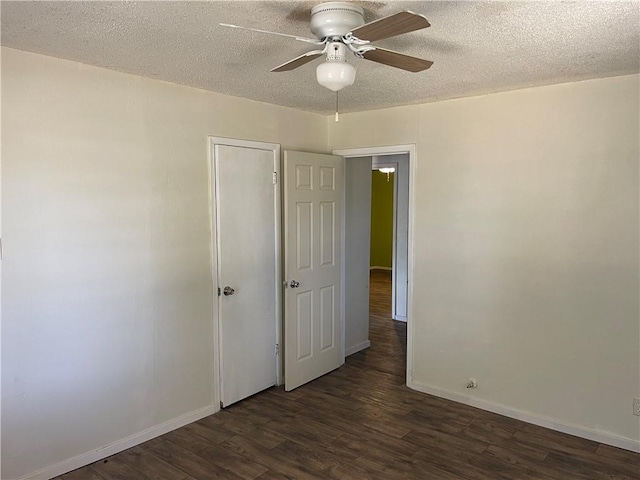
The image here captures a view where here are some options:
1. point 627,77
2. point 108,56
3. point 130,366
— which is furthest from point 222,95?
point 627,77

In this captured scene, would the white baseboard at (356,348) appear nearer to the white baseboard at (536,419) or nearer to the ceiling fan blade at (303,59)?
the white baseboard at (536,419)

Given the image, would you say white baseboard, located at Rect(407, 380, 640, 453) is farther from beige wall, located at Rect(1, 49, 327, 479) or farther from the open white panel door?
beige wall, located at Rect(1, 49, 327, 479)

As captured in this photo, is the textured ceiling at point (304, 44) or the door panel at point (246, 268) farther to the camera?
the door panel at point (246, 268)

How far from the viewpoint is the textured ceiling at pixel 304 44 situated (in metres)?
1.90

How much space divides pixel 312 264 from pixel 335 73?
2.34 meters

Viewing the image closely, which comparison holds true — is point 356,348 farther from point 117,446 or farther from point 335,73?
point 335,73

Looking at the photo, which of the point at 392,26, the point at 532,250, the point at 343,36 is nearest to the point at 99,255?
the point at 343,36

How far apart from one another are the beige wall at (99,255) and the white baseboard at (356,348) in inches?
67.3

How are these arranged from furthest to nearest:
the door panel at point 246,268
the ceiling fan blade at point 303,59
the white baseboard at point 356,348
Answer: the white baseboard at point 356,348 < the door panel at point 246,268 < the ceiling fan blade at point 303,59

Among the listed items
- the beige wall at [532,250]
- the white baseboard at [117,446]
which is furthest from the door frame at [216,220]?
the beige wall at [532,250]

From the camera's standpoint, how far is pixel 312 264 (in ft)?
13.5

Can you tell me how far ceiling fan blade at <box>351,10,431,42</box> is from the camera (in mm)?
1584

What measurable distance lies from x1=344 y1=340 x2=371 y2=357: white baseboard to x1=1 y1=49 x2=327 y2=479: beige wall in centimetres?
171

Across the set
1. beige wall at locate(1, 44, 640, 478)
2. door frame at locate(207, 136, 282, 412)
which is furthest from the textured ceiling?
door frame at locate(207, 136, 282, 412)
